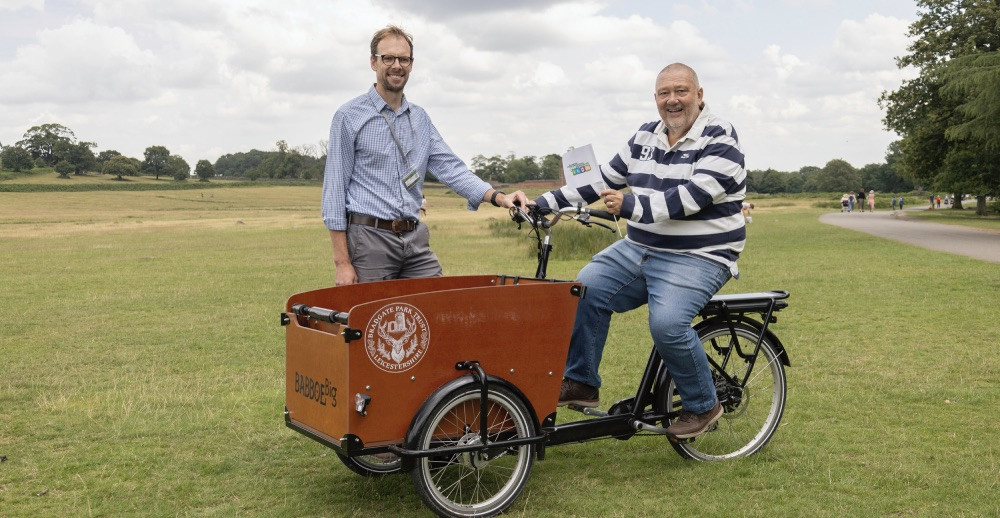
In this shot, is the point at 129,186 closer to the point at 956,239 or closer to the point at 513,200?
the point at 956,239

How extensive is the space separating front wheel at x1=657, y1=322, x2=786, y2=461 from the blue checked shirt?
1.45m

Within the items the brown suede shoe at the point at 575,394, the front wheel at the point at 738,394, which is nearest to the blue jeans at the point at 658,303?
the brown suede shoe at the point at 575,394

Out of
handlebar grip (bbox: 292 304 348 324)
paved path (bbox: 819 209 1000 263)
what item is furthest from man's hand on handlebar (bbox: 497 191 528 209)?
paved path (bbox: 819 209 1000 263)

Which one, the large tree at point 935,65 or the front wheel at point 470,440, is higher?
the large tree at point 935,65

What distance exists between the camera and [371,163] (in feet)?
16.5

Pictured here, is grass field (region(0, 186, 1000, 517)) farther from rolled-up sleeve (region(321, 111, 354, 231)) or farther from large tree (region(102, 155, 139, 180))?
large tree (region(102, 155, 139, 180))

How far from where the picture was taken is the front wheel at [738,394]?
16.9ft

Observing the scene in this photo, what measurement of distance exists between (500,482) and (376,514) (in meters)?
0.67

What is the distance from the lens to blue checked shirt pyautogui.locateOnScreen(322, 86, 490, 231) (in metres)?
4.96

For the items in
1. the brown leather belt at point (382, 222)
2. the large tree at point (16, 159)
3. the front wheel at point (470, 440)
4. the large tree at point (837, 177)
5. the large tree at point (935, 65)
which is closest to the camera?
the front wheel at point (470, 440)

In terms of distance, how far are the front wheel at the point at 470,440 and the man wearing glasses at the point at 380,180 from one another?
107cm

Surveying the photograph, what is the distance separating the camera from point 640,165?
195 inches

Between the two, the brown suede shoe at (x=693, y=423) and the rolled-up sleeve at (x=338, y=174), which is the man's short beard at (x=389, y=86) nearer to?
the rolled-up sleeve at (x=338, y=174)

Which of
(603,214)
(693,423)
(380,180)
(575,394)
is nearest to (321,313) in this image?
(380,180)
